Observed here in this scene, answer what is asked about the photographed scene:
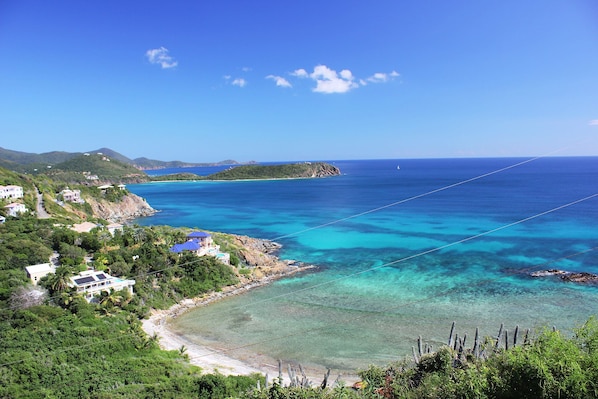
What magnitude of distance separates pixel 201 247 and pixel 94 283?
9195 millimetres

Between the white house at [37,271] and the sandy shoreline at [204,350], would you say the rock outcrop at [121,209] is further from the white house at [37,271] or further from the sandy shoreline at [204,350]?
the sandy shoreline at [204,350]

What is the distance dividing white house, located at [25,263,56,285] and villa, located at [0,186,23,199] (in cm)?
2149

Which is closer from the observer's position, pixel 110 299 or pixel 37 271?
pixel 110 299

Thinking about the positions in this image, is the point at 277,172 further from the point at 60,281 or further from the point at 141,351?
the point at 141,351

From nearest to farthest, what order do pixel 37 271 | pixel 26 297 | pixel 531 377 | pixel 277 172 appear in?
1. pixel 531 377
2. pixel 26 297
3. pixel 37 271
4. pixel 277 172

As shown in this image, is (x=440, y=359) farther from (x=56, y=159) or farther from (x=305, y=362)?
(x=56, y=159)

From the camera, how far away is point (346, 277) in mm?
26516

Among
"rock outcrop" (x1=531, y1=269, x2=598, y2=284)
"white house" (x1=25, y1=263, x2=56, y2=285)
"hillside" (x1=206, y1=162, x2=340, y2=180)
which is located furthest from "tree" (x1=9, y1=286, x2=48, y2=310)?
"hillside" (x1=206, y1=162, x2=340, y2=180)

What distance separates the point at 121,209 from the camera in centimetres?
5888

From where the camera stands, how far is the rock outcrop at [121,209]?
54406 mm

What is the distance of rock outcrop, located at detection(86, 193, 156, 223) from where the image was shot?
178 ft

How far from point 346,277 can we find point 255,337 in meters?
10.3

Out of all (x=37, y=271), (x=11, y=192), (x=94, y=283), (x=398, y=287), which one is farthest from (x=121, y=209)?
(x=398, y=287)

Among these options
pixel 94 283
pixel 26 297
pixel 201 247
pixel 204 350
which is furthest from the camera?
pixel 201 247
